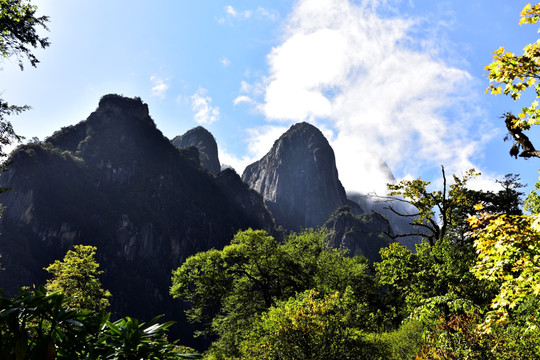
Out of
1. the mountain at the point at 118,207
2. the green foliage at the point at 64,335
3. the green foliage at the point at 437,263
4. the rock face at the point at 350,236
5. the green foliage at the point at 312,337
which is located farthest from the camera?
the rock face at the point at 350,236

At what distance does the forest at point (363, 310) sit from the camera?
9.80ft

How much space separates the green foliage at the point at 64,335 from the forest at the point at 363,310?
1 centimetres

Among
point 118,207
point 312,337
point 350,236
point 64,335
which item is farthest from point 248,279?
point 350,236

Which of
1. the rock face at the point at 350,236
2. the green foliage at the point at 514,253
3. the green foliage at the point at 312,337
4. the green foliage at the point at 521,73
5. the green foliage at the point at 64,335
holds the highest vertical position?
the rock face at the point at 350,236

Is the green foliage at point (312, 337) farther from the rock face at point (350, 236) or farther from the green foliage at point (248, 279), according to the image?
the rock face at point (350, 236)

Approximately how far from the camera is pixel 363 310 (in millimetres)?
15000

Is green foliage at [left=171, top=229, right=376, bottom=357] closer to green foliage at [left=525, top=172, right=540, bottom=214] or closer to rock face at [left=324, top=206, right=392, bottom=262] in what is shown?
green foliage at [left=525, top=172, right=540, bottom=214]

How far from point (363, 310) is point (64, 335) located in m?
14.5

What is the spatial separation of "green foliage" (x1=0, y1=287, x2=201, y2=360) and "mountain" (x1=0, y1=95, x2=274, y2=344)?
109338 millimetres

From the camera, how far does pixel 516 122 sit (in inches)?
Answer: 257

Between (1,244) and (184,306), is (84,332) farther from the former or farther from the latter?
(184,306)

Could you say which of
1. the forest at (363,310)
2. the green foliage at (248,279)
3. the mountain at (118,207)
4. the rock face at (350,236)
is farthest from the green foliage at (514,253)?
the rock face at (350,236)

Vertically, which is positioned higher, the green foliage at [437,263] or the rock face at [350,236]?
the rock face at [350,236]

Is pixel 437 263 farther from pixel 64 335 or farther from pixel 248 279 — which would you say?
pixel 248 279
